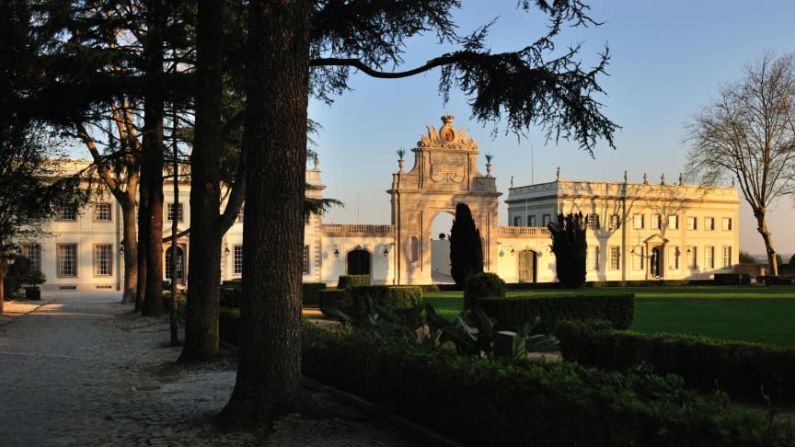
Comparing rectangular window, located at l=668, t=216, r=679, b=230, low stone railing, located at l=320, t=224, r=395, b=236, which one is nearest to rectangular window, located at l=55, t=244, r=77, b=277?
low stone railing, located at l=320, t=224, r=395, b=236

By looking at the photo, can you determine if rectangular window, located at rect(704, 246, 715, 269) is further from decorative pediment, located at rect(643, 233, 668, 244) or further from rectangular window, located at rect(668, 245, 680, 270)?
decorative pediment, located at rect(643, 233, 668, 244)

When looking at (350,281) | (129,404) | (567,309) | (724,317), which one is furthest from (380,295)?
(129,404)

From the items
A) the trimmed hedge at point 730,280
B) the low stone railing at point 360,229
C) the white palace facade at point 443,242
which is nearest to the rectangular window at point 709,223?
the white palace facade at point 443,242

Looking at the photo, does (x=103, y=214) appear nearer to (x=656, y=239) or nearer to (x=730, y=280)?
(x=730, y=280)

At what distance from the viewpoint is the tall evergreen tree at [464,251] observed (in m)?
35.9

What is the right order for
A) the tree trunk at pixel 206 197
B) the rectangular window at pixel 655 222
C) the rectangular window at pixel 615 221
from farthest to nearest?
the rectangular window at pixel 655 222 < the rectangular window at pixel 615 221 < the tree trunk at pixel 206 197

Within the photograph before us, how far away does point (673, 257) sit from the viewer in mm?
53906

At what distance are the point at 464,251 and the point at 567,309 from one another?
21262mm

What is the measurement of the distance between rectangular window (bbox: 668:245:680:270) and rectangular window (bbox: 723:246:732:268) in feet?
16.9

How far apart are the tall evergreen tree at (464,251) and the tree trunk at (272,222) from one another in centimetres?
2990

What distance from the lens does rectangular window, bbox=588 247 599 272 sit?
5085cm

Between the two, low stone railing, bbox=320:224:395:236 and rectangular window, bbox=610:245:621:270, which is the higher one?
low stone railing, bbox=320:224:395:236

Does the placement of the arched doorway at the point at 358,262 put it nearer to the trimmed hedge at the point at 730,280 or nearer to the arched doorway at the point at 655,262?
the trimmed hedge at the point at 730,280

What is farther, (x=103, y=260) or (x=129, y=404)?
(x=103, y=260)
